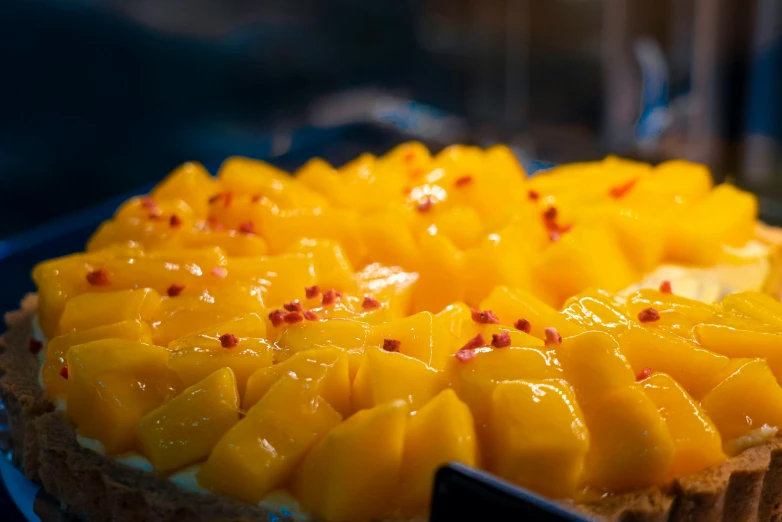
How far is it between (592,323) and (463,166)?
95 cm

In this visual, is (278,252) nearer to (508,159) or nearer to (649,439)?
(508,159)

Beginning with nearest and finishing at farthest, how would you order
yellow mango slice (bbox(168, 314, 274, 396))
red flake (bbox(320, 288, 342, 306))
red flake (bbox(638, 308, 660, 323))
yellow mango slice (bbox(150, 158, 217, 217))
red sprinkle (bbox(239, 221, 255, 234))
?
yellow mango slice (bbox(168, 314, 274, 396)), red flake (bbox(638, 308, 660, 323)), red flake (bbox(320, 288, 342, 306)), red sprinkle (bbox(239, 221, 255, 234)), yellow mango slice (bbox(150, 158, 217, 217))

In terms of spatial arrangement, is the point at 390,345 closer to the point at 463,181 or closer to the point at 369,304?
the point at 369,304

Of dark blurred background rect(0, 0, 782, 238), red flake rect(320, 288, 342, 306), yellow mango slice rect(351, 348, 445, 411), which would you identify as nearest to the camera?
yellow mango slice rect(351, 348, 445, 411)

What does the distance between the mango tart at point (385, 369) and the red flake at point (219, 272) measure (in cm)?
1

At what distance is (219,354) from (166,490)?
24 cm

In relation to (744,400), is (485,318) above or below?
above

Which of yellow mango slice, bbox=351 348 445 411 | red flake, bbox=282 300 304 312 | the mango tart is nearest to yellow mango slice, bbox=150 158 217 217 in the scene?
the mango tart

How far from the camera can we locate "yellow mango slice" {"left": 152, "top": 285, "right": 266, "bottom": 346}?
5.09 feet

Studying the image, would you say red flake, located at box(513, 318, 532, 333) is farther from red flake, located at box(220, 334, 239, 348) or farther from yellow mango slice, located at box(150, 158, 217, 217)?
yellow mango slice, located at box(150, 158, 217, 217)

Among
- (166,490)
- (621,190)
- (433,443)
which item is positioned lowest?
(166,490)

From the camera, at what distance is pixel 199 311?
1.57m

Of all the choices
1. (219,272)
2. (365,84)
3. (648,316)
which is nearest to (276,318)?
(219,272)

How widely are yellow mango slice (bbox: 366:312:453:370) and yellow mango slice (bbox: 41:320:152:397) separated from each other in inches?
17.8
